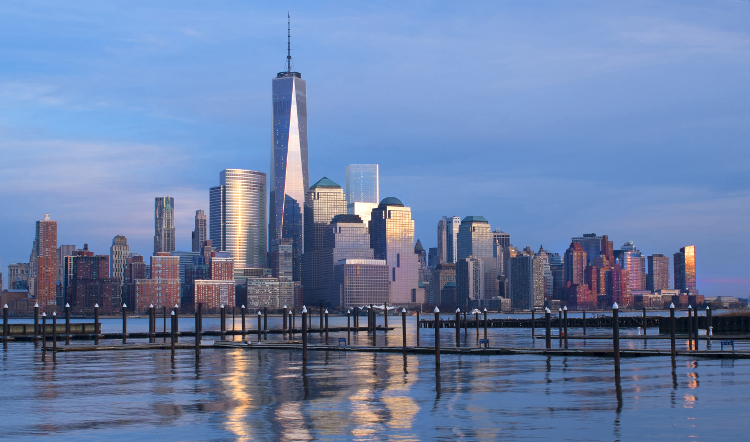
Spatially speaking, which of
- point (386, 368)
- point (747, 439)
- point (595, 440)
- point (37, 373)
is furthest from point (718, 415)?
point (37, 373)

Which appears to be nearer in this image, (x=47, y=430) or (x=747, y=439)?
(x=747, y=439)

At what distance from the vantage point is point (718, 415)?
35.4 meters

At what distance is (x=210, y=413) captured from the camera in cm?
3853

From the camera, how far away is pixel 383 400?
140 feet

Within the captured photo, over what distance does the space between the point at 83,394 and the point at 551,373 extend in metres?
26.8

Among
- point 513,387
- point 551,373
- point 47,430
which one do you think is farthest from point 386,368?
point 47,430

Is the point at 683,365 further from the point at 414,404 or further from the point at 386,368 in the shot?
the point at 414,404

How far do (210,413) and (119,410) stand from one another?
4.59 metres

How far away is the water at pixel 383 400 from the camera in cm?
3309

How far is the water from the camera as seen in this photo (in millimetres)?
33094

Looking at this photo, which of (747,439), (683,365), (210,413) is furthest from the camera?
(683,365)

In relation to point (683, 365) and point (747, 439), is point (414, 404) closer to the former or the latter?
point (747, 439)

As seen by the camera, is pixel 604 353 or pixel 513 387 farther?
pixel 604 353

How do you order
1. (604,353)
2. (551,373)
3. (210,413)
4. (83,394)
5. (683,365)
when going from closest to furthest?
(210,413)
(83,394)
(551,373)
(683,365)
(604,353)
